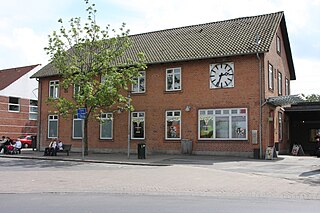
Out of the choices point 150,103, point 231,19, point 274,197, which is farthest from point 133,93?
point 274,197

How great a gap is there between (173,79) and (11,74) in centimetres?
2689

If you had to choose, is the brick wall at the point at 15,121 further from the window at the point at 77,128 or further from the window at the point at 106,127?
the window at the point at 106,127

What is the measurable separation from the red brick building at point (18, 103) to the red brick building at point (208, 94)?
14.5 metres

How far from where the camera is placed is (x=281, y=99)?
77.1ft

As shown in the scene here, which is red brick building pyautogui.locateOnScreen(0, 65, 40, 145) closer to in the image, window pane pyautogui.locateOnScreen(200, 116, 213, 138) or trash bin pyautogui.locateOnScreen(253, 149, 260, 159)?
window pane pyautogui.locateOnScreen(200, 116, 213, 138)

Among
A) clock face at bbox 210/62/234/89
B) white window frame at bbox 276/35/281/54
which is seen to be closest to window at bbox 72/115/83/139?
clock face at bbox 210/62/234/89

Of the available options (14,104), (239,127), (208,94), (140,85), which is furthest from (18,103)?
(239,127)

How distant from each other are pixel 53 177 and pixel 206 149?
1257cm

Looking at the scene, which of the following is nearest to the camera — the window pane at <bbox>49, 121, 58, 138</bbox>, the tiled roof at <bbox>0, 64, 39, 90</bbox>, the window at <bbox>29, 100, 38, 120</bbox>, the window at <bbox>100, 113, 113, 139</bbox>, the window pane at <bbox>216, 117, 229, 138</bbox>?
the window pane at <bbox>216, 117, 229, 138</bbox>

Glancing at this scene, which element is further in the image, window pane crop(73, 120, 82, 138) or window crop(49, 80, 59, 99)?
window crop(49, 80, 59, 99)

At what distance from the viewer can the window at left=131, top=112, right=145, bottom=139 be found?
2755 centimetres

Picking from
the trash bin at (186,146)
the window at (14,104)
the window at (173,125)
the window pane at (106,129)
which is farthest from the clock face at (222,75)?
the window at (14,104)

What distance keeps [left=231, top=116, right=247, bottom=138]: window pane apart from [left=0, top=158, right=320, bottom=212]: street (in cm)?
665

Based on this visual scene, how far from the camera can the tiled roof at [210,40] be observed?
80.7 ft
